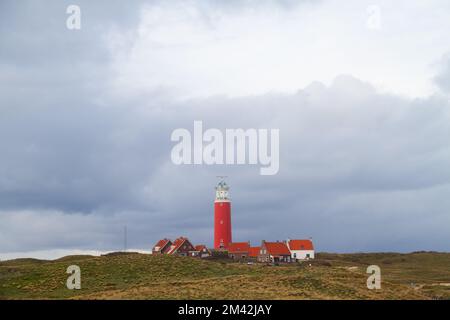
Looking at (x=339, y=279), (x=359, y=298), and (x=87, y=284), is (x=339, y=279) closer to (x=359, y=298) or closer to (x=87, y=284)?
(x=359, y=298)

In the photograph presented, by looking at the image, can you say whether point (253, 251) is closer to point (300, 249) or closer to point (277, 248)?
point (277, 248)

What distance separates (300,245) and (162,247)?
2939 cm

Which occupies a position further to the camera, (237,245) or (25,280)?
(237,245)

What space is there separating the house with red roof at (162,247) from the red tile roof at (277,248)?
70.5 feet

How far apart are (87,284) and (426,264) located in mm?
96326

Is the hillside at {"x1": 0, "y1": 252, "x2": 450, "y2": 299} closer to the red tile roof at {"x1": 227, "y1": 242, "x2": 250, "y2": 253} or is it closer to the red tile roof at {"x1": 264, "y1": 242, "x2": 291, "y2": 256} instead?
the red tile roof at {"x1": 227, "y1": 242, "x2": 250, "y2": 253}

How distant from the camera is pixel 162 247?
127812 mm

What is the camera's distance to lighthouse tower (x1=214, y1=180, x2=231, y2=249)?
114438 millimetres

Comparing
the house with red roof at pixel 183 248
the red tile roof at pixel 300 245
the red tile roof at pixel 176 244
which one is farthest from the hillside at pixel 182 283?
the red tile roof at pixel 300 245

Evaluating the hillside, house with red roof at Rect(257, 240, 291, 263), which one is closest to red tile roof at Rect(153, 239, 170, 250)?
house with red roof at Rect(257, 240, 291, 263)

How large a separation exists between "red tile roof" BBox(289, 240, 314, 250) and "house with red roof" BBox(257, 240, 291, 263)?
1698 millimetres
